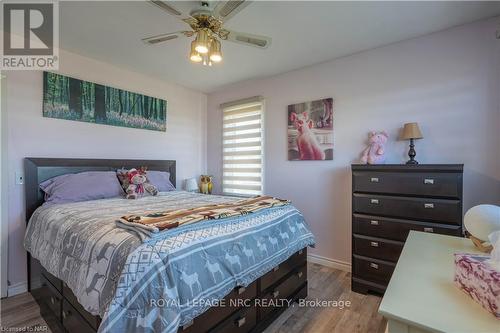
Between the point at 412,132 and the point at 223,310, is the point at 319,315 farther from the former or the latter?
the point at 412,132

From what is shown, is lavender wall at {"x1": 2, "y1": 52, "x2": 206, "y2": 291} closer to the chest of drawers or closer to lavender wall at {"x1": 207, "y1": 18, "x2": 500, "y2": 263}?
lavender wall at {"x1": 207, "y1": 18, "x2": 500, "y2": 263}

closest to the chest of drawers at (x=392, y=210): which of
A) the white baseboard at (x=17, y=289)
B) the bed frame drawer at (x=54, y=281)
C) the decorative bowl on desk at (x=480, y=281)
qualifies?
the decorative bowl on desk at (x=480, y=281)

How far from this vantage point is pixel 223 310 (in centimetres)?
144

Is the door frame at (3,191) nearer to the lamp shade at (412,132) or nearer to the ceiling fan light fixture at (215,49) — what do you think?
the ceiling fan light fixture at (215,49)

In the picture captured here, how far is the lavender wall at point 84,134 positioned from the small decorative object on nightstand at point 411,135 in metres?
3.10

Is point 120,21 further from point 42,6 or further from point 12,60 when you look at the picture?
point 12,60

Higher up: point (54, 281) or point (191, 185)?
point (191, 185)

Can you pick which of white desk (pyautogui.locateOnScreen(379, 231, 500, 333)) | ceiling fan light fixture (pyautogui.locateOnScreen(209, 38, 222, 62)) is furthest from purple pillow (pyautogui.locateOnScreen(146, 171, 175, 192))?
white desk (pyautogui.locateOnScreen(379, 231, 500, 333))

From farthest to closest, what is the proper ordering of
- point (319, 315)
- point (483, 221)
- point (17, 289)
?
point (17, 289), point (319, 315), point (483, 221)

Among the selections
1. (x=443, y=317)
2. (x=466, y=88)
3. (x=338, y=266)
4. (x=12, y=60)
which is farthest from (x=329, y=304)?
(x=12, y=60)

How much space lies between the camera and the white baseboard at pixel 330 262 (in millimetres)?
2871

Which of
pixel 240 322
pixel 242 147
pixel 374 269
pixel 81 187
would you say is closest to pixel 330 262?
pixel 374 269

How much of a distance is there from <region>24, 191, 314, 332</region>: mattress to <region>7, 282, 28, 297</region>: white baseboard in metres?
0.84

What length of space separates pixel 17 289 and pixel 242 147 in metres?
3.04
